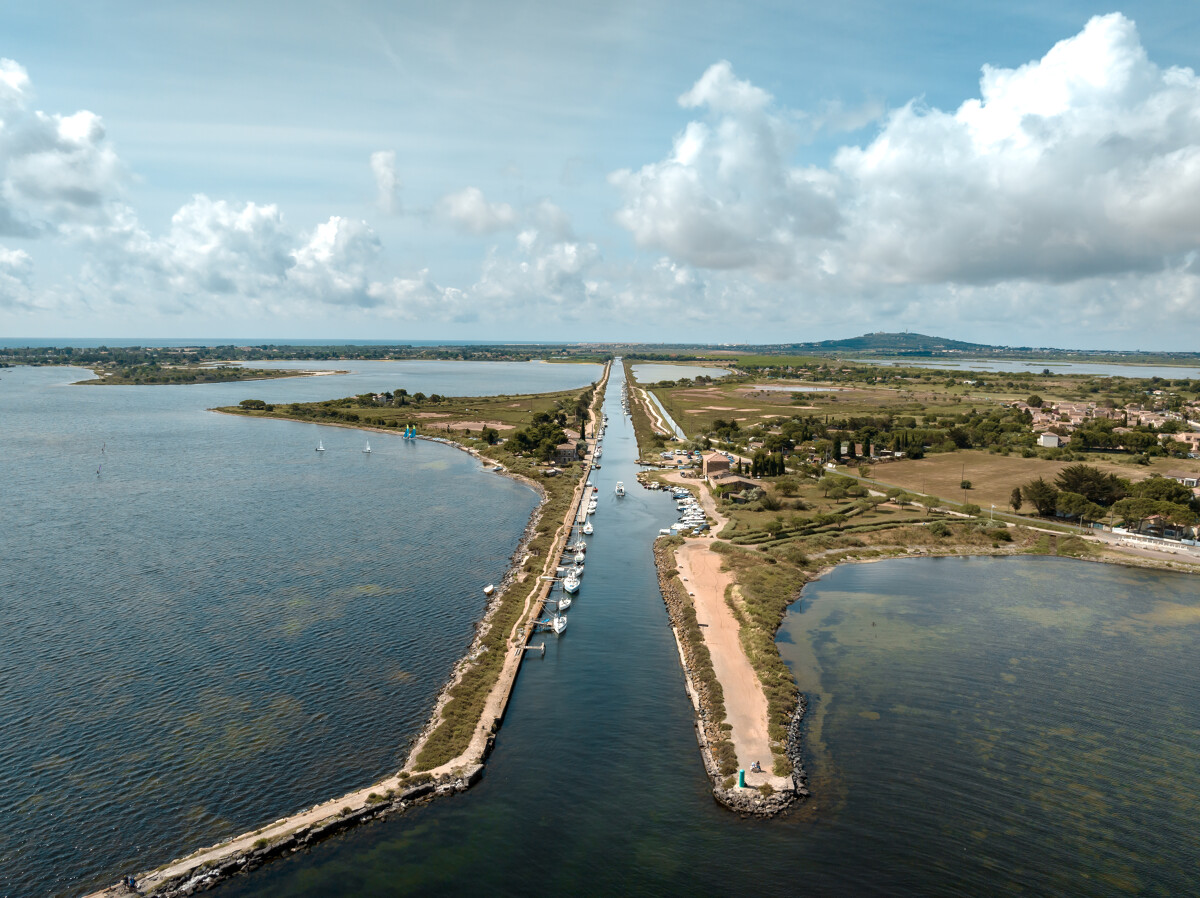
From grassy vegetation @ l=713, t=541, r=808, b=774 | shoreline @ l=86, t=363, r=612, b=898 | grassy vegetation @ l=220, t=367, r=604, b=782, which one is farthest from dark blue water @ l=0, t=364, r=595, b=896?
grassy vegetation @ l=713, t=541, r=808, b=774

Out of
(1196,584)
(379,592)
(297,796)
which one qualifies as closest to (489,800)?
(297,796)

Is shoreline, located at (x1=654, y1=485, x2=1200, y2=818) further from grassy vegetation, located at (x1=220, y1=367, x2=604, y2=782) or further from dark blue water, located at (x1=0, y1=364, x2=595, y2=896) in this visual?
dark blue water, located at (x1=0, y1=364, x2=595, y2=896)

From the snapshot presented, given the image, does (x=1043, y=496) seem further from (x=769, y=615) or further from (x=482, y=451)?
(x=482, y=451)

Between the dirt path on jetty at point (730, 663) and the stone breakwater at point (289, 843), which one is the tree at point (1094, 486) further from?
the stone breakwater at point (289, 843)

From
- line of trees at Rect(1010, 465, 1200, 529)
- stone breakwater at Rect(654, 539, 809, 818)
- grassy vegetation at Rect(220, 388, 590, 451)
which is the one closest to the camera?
stone breakwater at Rect(654, 539, 809, 818)

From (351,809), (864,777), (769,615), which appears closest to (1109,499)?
(769,615)
